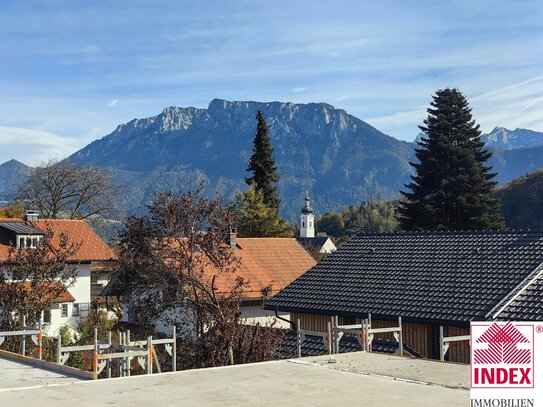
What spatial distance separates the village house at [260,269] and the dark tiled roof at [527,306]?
17.1 m

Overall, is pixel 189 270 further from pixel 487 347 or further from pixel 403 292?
pixel 487 347

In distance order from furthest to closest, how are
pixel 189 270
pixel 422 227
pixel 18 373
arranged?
pixel 422 227
pixel 189 270
pixel 18 373

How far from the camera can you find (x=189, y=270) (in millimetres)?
23875

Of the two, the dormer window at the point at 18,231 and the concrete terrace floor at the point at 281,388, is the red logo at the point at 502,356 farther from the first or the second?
the dormer window at the point at 18,231

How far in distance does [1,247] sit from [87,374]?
105ft

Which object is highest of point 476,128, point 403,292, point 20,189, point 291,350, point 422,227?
point 476,128

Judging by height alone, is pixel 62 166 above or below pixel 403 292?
above

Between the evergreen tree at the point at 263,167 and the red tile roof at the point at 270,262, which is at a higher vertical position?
the evergreen tree at the point at 263,167

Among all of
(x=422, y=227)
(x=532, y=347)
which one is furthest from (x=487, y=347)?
(x=422, y=227)

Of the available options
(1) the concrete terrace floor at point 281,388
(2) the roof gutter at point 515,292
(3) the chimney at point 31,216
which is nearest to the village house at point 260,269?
(3) the chimney at point 31,216

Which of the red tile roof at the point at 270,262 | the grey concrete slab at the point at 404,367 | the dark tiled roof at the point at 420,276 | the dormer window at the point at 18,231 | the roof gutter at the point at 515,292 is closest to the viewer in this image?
the grey concrete slab at the point at 404,367

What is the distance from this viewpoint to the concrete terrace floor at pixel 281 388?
13.6m

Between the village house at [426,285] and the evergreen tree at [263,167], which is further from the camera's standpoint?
the evergreen tree at [263,167]

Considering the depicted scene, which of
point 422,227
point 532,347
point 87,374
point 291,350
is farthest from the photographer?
point 422,227
